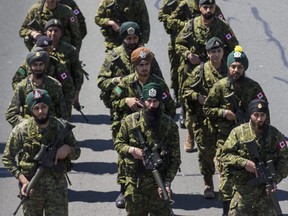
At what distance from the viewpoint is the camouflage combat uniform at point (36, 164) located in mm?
12844

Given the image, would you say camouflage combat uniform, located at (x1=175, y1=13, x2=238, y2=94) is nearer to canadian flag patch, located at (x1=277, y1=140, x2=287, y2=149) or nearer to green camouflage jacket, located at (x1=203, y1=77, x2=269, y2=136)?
green camouflage jacket, located at (x1=203, y1=77, x2=269, y2=136)

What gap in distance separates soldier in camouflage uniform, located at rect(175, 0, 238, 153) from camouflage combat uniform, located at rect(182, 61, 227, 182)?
759mm

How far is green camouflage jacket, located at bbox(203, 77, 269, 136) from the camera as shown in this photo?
14188mm

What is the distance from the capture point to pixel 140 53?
14.0 metres

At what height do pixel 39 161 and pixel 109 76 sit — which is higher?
pixel 109 76

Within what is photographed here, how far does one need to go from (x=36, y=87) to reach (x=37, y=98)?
1.22 metres

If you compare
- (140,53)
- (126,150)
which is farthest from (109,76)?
(126,150)

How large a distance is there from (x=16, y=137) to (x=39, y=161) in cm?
39

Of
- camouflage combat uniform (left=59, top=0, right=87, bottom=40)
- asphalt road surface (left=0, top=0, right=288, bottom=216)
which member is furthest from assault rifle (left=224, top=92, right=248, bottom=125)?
camouflage combat uniform (left=59, top=0, right=87, bottom=40)

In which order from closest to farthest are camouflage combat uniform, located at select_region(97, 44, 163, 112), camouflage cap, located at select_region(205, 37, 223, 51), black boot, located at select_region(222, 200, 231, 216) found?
1. black boot, located at select_region(222, 200, 231, 216)
2. camouflage cap, located at select_region(205, 37, 223, 51)
3. camouflage combat uniform, located at select_region(97, 44, 163, 112)

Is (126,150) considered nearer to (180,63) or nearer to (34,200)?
(34,200)

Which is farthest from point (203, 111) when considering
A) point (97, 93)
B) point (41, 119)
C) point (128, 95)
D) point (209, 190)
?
point (97, 93)

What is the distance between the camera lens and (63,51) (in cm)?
1574

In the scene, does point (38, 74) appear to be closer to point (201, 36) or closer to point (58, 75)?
point (58, 75)
